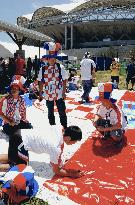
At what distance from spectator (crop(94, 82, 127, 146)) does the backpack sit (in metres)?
2.24

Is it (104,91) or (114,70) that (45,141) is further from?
(114,70)

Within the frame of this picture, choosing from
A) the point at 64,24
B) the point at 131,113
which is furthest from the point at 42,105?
the point at 64,24

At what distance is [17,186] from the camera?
12.8 feet

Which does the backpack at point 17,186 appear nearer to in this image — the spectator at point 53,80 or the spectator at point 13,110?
the spectator at point 13,110

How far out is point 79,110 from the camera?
9273mm

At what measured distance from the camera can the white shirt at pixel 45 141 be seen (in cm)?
441

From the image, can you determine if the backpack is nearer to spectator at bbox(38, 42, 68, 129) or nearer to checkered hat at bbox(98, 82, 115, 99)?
checkered hat at bbox(98, 82, 115, 99)

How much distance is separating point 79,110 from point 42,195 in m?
5.11

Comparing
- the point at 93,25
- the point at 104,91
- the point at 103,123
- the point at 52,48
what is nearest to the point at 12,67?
the point at 52,48

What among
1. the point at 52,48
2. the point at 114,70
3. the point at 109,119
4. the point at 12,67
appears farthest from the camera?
the point at 12,67

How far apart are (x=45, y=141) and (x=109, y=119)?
2.05 m

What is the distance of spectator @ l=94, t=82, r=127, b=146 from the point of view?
6008 mm

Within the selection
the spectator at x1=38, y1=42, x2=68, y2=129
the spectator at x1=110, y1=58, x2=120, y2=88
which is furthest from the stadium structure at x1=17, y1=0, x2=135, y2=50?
the spectator at x1=38, y1=42, x2=68, y2=129

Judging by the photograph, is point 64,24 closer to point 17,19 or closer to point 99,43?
point 99,43
